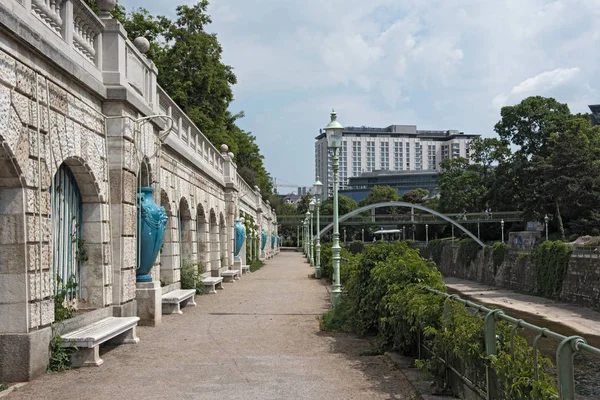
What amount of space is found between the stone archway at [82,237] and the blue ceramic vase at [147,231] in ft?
4.78

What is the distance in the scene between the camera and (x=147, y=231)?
1223 cm

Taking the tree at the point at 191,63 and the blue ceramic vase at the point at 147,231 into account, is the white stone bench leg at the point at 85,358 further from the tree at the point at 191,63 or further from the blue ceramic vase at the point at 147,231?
the tree at the point at 191,63

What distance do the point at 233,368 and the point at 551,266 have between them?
27949 mm

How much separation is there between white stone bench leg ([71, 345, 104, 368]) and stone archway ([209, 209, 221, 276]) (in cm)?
1547

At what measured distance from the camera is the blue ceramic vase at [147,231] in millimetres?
12148

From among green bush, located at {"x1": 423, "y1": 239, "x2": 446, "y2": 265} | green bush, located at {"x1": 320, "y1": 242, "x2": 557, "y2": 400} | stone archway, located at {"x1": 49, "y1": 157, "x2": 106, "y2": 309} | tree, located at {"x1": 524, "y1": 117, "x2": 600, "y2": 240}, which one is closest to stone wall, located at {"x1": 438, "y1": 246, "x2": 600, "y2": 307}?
green bush, located at {"x1": 423, "y1": 239, "x2": 446, "y2": 265}

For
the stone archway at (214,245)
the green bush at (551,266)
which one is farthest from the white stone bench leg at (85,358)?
the green bush at (551,266)

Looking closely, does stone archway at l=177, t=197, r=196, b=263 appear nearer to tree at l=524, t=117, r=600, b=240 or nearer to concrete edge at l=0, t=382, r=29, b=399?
concrete edge at l=0, t=382, r=29, b=399

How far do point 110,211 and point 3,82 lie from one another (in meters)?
3.91

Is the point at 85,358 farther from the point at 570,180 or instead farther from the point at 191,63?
the point at 570,180

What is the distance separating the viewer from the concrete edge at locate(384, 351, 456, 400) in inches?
278

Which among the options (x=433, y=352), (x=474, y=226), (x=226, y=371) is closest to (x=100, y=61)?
(x=226, y=371)

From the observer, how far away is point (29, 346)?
7574 mm

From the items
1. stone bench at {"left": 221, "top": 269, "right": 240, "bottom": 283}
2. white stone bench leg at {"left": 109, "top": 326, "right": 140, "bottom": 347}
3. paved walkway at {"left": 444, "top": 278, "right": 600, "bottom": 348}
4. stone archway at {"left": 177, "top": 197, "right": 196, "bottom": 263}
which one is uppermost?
stone archway at {"left": 177, "top": 197, "right": 196, "bottom": 263}
